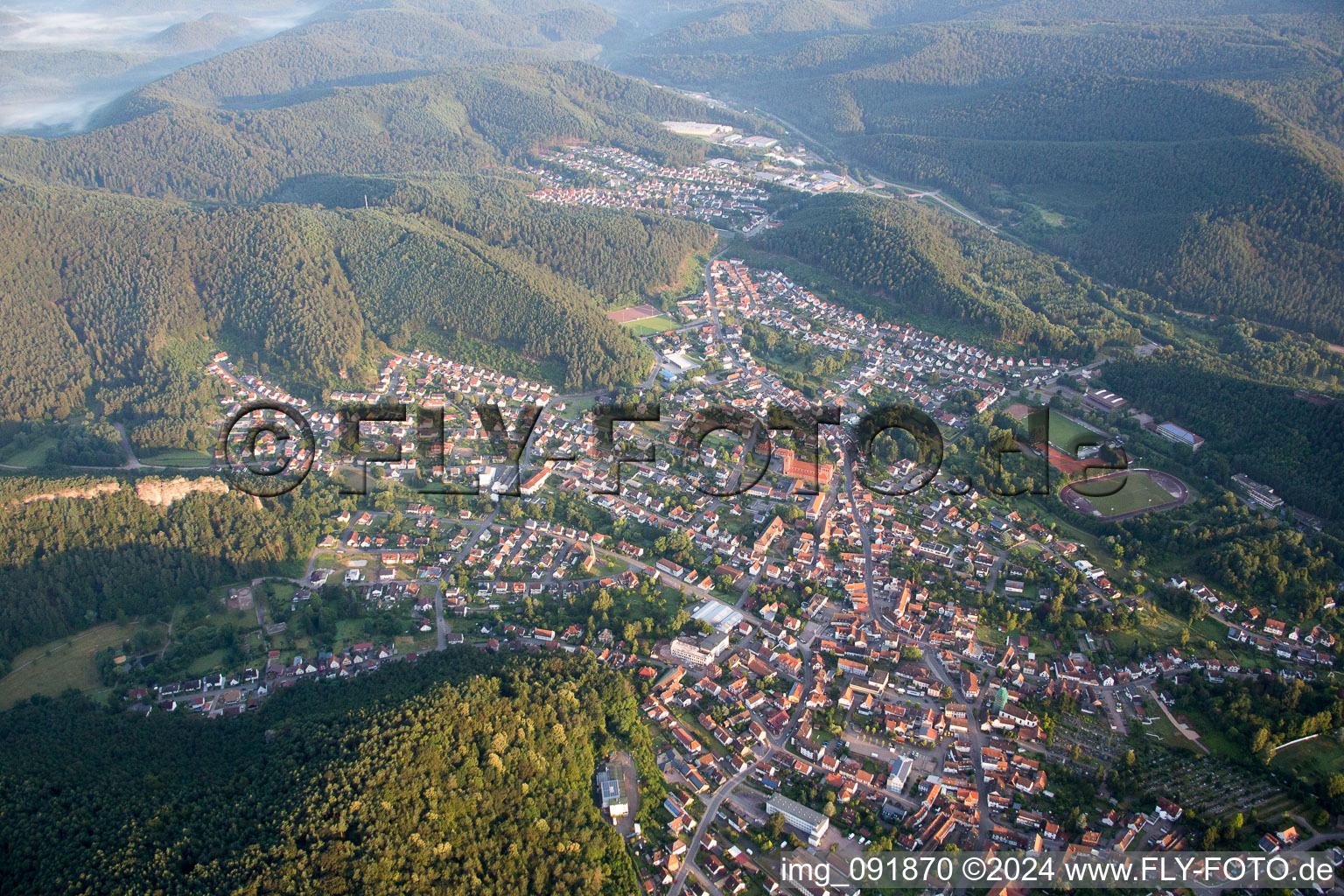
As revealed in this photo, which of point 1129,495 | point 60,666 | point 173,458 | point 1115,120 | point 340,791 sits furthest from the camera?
point 1115,120

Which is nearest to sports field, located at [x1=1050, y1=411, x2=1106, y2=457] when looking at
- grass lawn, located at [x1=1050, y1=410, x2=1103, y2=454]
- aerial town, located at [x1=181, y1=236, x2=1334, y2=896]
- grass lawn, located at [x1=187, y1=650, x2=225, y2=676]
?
grass lawn, located at [x1=1050, y1=410, x2=1103, y2=454]

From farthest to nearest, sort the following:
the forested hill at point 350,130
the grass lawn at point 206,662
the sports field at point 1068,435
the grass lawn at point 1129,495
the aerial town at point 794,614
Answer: the forested hill at point 350,130 < the sports field at point 1068,435 < the grass lawn at point 1129,495 < the grass lawn at point 206,662 < the aerial town at point 794,614

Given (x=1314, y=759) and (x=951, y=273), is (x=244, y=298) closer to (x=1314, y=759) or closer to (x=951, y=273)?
(x=951, y=273)

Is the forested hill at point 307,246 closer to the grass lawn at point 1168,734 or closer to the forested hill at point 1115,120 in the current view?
the forested hill at point 1115,120

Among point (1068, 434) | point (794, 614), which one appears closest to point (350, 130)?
point (1068, 434)

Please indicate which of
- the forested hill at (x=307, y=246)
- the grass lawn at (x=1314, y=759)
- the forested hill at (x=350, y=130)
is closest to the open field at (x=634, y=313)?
the forested hill at (x=307, y=246)

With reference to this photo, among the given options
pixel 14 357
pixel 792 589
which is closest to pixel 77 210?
pixel 14 357
